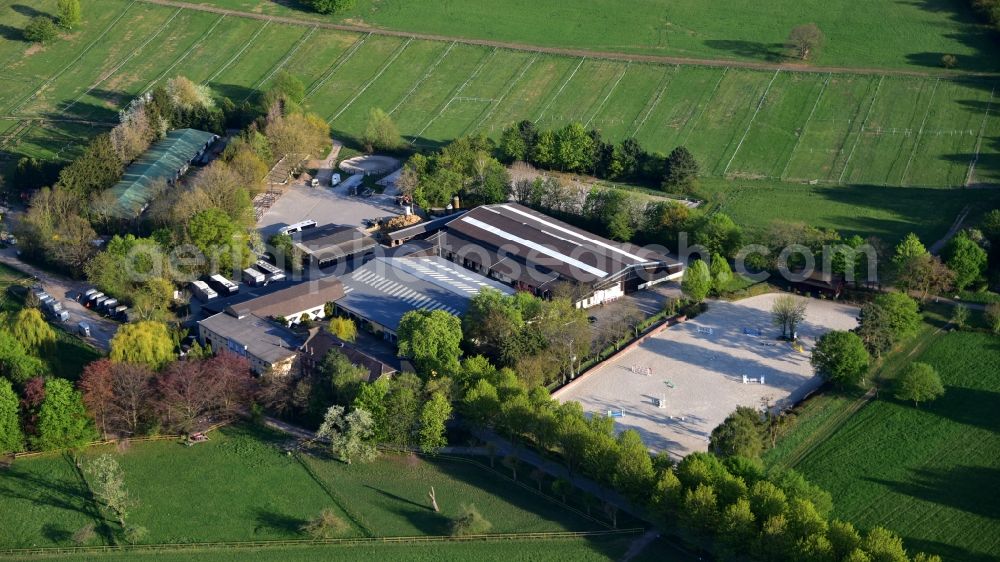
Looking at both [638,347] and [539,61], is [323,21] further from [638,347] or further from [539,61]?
[638,347]

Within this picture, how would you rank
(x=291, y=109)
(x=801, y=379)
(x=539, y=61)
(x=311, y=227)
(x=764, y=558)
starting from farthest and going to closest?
(x=539, y=61) → (x=291, y=109) → (x=311, y=227) → (x=801, y=379) → (x=764, y=558)

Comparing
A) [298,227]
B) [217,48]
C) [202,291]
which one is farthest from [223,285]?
[217,48]

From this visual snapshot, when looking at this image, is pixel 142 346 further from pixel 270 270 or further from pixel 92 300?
pixel 270 270

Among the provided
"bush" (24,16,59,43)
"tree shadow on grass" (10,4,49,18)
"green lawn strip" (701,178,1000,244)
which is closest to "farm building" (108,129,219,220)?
"bush" (24,16,59,43)

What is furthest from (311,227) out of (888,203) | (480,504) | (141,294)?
(888,203)

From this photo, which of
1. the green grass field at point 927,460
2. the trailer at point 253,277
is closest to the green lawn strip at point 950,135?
the green grass field at point 927,460

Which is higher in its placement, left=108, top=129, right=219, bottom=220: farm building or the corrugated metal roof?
left=108, top=129, right=219, bottom=220: farm building

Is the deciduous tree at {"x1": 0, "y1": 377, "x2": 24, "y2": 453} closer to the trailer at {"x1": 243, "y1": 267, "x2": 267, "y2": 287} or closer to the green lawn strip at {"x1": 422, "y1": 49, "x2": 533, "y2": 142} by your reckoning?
the trailer at {"x1": 243, "y1": 267, "x2": 267, "y2": 287}
